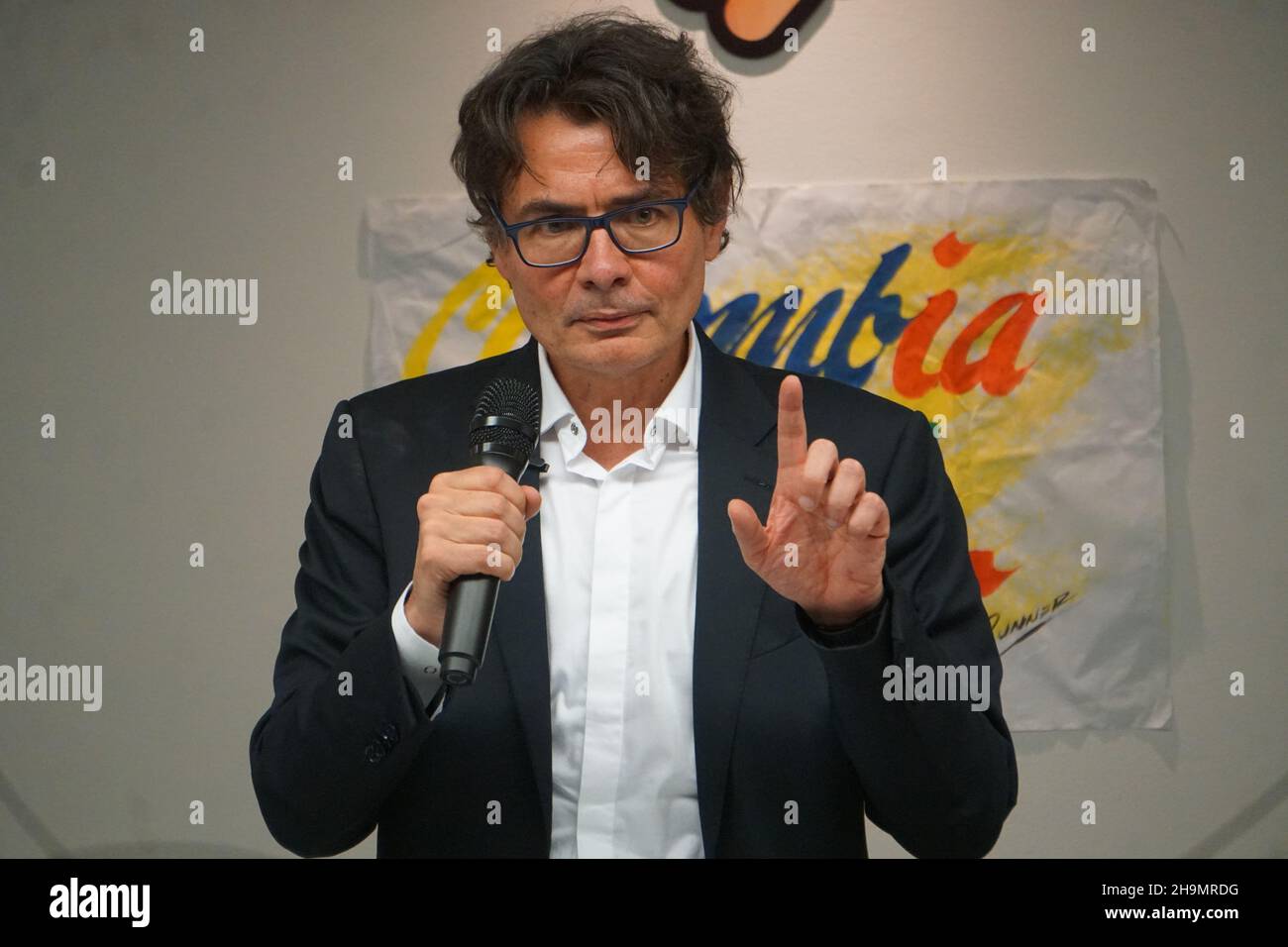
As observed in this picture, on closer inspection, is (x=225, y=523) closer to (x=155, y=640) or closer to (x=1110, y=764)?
(x=155, y=640)

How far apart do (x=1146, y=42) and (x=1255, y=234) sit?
47cm

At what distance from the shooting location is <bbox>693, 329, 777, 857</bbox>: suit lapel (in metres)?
1.38

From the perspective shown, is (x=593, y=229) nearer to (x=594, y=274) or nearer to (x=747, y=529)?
(x=594, y=274)

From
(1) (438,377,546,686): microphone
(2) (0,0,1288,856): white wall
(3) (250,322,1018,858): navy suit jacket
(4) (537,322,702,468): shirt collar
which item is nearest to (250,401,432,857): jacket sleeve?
(3) (250,322,1018,858): navy suit jacket

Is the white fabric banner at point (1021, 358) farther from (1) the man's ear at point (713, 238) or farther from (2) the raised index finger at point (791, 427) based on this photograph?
(2) the raised index finger at point (791, 427)

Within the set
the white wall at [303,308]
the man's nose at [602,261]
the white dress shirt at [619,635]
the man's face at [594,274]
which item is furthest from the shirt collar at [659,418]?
the white wall at [303,308]

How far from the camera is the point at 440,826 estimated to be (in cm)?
145

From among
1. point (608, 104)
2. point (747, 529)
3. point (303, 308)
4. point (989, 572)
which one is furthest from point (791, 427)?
point (303, 308)

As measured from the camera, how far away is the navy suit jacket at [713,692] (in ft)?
4.20

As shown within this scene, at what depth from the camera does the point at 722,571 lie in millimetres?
1450

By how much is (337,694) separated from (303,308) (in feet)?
5.44

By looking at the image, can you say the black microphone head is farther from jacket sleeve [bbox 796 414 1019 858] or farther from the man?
jacket sleeve [bbox 796 414 1019 858]

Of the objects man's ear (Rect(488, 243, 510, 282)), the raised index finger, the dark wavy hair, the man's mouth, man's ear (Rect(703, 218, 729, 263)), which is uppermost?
the dark wavy hair
